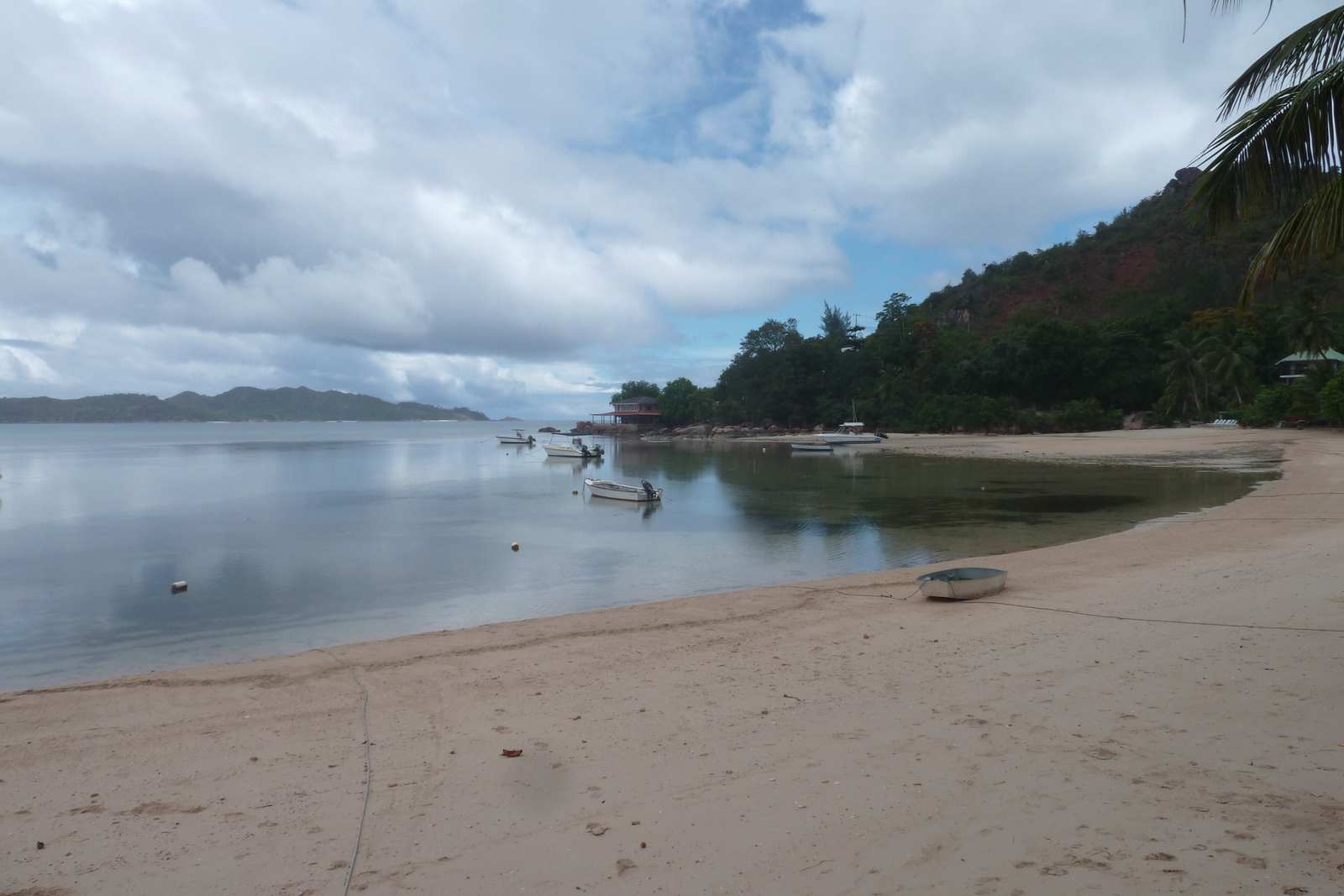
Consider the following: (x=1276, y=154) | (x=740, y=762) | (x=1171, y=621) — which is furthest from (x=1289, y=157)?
(x=740, y=762)

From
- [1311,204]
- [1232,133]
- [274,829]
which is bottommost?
[274,829]

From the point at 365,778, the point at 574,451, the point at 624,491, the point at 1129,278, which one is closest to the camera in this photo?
the point at 365,778

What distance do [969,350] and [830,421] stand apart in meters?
17.6

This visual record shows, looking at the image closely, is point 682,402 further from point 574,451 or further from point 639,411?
point 574,451

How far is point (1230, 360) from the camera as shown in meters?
53.8

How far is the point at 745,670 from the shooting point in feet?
24.2

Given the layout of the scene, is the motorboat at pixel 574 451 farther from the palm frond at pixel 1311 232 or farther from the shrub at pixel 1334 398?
the palm frond at pixel 1311 232

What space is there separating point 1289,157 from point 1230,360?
2344 inches

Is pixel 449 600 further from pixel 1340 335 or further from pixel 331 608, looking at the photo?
pixel 1340 335

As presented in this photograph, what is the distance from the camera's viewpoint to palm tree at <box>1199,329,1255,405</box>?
5375 centimetres

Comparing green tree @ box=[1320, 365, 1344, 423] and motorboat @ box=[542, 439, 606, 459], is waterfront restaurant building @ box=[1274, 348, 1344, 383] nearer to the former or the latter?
green tree @ box=[1320, 365, 1344, 423]

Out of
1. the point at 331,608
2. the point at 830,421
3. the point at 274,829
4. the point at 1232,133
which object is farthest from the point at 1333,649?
the point at 830,421

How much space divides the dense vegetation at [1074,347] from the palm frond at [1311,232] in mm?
42667

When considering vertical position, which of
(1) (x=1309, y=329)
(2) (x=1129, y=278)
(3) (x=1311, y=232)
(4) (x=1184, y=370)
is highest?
(2) (x=1129, y=278)
